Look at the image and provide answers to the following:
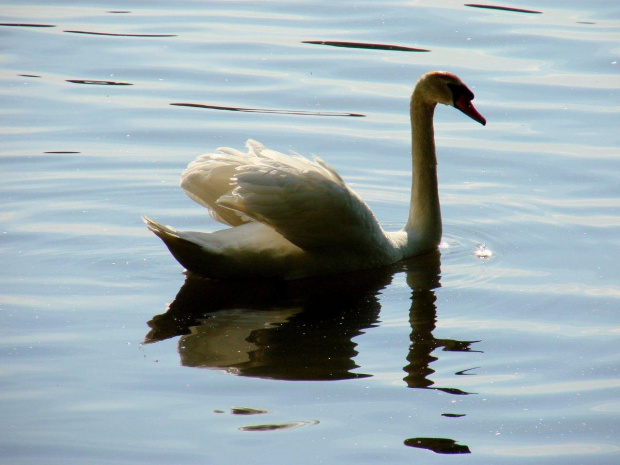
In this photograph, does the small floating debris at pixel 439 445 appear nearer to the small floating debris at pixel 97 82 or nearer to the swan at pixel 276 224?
the swan at pixel 276 224

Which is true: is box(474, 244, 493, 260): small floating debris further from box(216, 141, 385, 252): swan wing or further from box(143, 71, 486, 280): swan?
box(216, 141, 385, 252): swan wing

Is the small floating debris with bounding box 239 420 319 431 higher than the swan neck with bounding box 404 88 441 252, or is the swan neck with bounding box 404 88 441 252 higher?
the swan neck with bounding box 404 88 441 252

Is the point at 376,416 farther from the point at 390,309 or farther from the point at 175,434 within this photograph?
the point at 390,309

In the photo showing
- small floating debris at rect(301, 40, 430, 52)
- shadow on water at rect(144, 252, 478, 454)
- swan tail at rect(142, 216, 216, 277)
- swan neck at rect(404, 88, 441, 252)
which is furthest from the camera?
small floating debris at rect(301, 40, 430, 52)

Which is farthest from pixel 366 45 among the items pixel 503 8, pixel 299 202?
pixel 299 202

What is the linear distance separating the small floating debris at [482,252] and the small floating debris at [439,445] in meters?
2.84

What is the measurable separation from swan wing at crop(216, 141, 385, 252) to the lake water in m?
0.36

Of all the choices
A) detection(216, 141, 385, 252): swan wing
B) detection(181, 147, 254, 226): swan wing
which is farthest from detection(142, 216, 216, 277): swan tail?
detection(181, 147, 254, 226): swan wing

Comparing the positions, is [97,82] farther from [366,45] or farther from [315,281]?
[315,281]

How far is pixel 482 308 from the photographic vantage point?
275 inches

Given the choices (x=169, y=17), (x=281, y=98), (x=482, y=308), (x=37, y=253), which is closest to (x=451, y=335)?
(x=482, y=308)

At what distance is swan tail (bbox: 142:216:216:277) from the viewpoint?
7.03 metres

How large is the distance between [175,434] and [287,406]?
571mm

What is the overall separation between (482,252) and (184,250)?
217 cm
